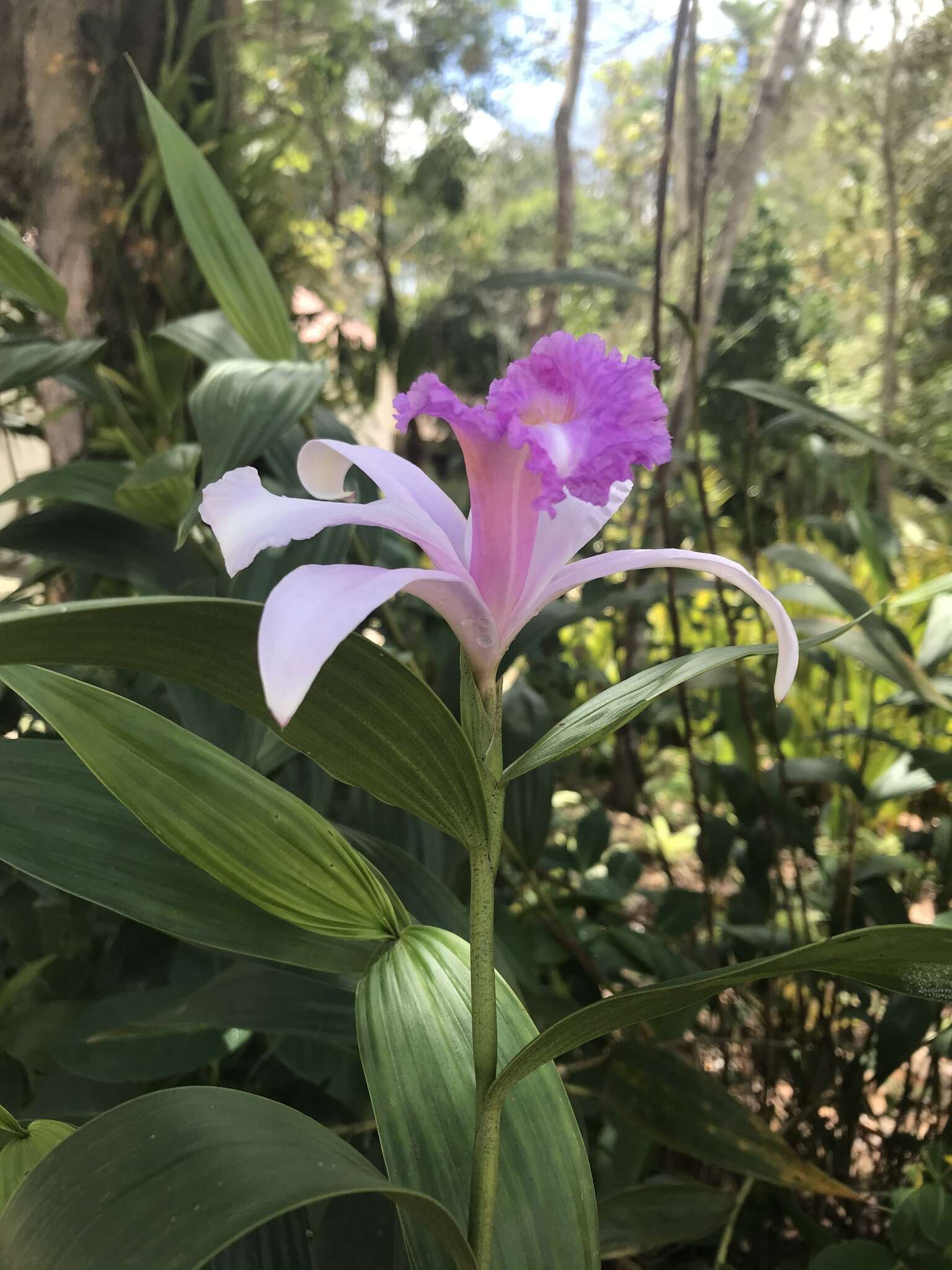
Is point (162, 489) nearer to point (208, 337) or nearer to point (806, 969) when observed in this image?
point (208, 337)

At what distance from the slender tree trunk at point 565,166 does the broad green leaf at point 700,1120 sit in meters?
1.53

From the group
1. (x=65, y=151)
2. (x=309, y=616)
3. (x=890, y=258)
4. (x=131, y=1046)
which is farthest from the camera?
(x=890, y=258)

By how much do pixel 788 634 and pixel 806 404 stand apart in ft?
1.16

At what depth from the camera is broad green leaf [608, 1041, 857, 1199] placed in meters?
0.32

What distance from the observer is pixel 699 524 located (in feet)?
3.09

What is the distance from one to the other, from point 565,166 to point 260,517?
1.80 m

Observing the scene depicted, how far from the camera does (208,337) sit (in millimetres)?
593

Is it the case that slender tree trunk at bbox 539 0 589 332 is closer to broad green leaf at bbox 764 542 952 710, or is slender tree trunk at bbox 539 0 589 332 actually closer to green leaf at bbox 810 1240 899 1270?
broad green leaf at bbox 764 542 952 710

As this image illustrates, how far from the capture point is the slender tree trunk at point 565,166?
1583 mm

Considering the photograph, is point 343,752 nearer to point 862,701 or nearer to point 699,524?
point 699,524

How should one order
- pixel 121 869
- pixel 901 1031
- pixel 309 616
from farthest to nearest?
pixel 901 1031 < pixel 121 869 < pixel 309 616

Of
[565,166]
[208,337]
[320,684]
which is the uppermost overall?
[565,166]

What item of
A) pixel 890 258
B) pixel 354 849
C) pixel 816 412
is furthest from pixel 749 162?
pixel 354 849

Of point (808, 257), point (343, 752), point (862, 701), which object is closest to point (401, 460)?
point (343, 752)
